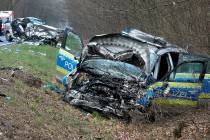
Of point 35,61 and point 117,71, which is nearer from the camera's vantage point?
point 117,71

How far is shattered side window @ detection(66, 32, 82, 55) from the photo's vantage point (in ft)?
49.0

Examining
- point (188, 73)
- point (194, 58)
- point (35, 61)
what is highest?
point (194, 58)

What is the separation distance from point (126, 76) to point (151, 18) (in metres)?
16.1

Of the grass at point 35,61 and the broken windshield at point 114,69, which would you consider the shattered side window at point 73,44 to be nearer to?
the grass at point 35,61

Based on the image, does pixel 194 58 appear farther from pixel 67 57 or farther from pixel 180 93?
pixel 67 57

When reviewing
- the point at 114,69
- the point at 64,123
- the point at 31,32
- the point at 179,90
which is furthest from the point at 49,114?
the point at 31,32

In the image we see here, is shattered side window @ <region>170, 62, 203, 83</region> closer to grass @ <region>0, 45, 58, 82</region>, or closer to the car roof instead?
the car roof

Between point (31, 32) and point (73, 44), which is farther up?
point (73, 44)

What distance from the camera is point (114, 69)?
11484mm

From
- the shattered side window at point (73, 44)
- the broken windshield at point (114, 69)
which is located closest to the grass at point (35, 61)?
the shattered side window at point (73, 44)

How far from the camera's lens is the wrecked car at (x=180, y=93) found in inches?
422

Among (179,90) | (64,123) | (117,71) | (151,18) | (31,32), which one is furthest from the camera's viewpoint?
(31,32)

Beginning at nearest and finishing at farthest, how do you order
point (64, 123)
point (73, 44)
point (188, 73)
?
1. point (64, 123)
2. point (188, 73)
3. point (73, 44)

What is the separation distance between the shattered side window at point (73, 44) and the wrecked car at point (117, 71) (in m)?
2.13
